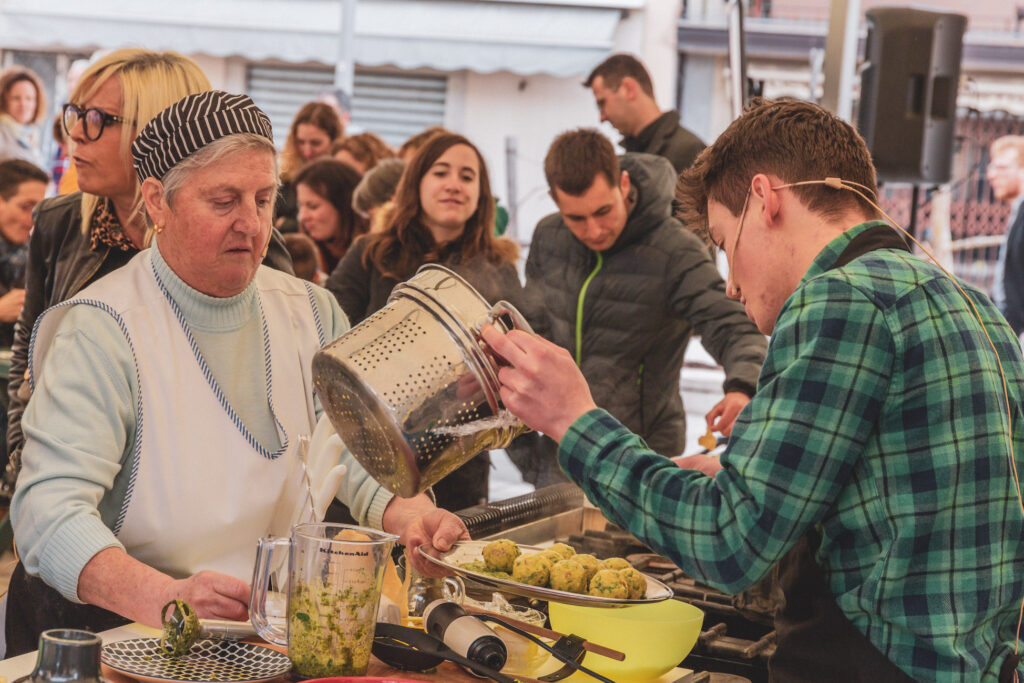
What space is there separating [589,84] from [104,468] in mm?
3107

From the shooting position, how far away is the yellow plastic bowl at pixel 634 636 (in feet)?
4.75

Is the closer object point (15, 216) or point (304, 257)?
point (304, 257)

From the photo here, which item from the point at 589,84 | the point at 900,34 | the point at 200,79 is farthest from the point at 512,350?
the point at 900,34

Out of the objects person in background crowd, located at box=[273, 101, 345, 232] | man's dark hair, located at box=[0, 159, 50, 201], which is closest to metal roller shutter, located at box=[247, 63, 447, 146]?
person in background crowd, located at box=[273, 101, 345, 232]

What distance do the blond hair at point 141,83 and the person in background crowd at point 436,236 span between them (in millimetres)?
1393

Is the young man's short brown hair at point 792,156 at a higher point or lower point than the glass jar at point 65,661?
higher

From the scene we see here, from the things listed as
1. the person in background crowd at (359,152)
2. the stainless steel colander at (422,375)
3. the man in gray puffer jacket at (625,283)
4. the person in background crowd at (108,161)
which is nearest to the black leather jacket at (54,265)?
the person in background crowd at (108,161)

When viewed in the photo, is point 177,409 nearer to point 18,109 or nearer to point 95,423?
point 95,423

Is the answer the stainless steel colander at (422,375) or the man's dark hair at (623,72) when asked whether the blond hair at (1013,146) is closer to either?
the man's dark hair at (623,72)

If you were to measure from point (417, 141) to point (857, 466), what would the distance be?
356cm

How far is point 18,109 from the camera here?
6.00 metres

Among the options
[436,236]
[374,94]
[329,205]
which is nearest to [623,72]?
[436,236]

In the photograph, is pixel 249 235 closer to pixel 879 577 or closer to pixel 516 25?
pixel 879 577

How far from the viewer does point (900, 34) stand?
16.0 feet
